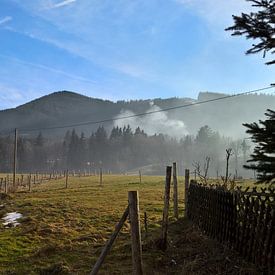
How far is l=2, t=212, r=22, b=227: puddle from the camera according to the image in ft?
55.2

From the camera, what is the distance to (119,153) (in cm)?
16375

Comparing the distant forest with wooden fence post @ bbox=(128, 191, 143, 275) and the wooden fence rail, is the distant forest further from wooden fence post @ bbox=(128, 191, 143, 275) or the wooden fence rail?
wooden fence post @ bbox=(128, 191, 143, 275)

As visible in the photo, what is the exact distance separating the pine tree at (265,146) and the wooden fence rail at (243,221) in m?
1.37

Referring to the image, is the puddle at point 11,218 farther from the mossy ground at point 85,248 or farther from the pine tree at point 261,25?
the pine tree at point 261,25

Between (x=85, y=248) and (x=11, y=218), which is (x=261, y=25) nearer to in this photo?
(x=85, y=248)

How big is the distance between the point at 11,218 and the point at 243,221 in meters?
12.8

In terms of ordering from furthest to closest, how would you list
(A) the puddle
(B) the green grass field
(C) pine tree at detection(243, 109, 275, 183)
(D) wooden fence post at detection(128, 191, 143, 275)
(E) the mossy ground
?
1. (A) the puddle
2. (B) the green grass field
3. (E) the mossy ground
4. (D) wooden fence post at detection(128, 191, 143, 275)
5. (C) pine tree at detection(243, 109, 275, 183)

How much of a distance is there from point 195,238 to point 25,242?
18.0 ft

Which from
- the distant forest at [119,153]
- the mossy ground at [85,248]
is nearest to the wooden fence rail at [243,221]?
the mossy ground at [85,248]

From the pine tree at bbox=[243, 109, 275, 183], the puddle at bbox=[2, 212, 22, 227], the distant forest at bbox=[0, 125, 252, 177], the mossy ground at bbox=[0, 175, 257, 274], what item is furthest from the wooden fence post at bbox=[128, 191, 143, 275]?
the distant forest at bbox=[0, 125, 252, 177]

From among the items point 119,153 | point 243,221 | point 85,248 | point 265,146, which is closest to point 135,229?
point 265,146

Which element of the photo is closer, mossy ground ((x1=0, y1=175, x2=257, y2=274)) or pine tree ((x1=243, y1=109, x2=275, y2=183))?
pine tree ((x1=243, y1=109, x2=275, y2=183))

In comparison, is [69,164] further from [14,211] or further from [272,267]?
[272,267]

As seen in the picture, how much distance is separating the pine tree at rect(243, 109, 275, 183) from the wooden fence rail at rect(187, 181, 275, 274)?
4.49ft
